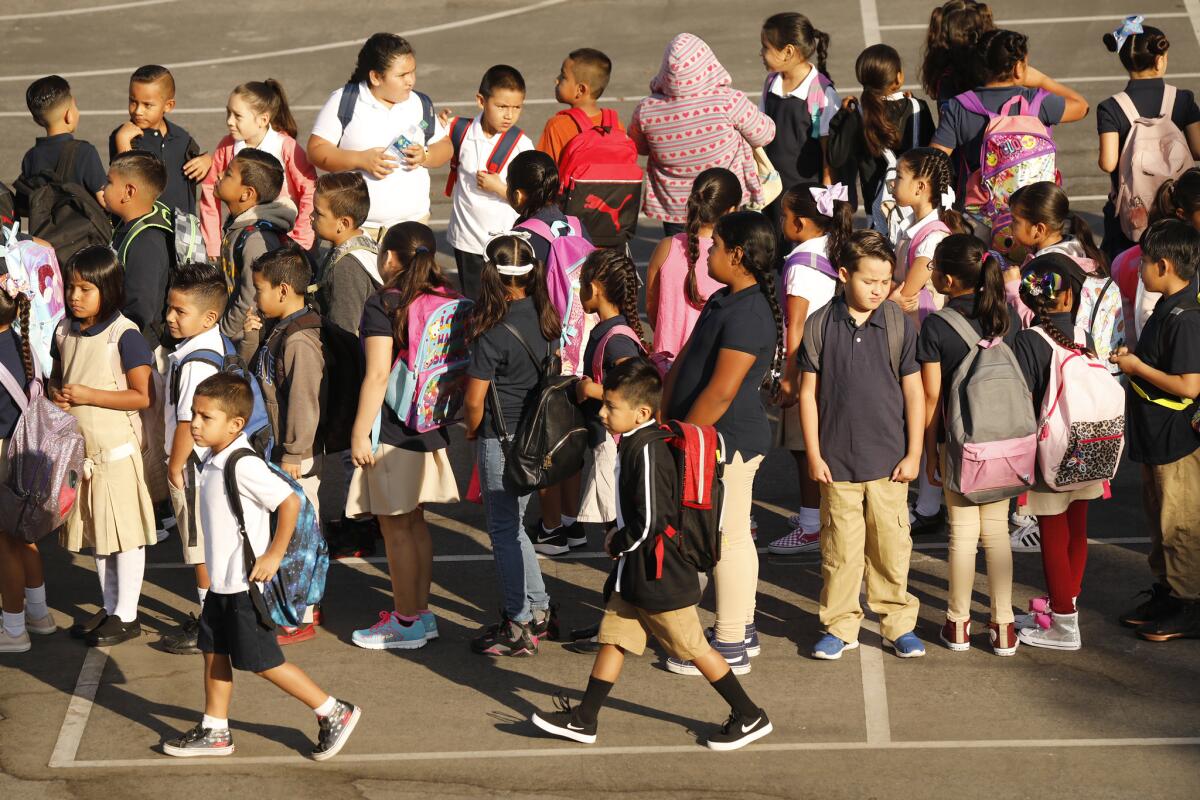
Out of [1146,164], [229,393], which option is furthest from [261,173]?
[1146,164]

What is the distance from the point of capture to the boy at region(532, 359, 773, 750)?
5.92 metres

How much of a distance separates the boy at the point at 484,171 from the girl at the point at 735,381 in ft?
8.52

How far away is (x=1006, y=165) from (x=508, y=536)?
367cm

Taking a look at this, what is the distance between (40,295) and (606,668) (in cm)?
348

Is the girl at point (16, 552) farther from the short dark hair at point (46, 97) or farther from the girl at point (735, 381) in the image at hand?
the girl at point (735, 381)

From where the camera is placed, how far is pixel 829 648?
22.6 ft

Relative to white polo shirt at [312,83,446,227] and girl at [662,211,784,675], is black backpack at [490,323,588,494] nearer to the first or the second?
girl at [662,211,784,675]

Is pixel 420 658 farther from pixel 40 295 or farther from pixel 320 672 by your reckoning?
pixel 40 295

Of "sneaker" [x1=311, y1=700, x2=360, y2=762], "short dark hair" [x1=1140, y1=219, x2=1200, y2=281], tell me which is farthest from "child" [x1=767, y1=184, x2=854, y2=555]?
"sneaker" [x1=311, y1=700, x2=360, y2=762]

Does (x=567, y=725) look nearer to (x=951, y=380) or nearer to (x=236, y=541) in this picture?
(x=236, y=541)

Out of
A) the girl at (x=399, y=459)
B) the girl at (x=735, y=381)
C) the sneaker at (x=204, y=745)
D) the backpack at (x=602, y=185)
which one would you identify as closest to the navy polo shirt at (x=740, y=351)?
the girl at (x=735, y=381)

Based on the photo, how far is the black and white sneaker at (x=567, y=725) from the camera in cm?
621

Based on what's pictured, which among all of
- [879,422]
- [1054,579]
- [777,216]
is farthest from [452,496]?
[777,216]

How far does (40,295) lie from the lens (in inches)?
298
